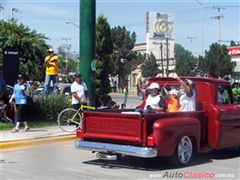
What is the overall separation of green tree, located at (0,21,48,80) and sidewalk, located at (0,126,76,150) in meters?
19.0

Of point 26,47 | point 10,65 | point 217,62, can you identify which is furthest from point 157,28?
point 10,65

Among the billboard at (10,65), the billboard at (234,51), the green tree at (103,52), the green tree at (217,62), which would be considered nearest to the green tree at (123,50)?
the green tree at (217,62)

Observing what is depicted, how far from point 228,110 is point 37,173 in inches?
165

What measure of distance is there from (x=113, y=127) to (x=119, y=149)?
452 millimetres

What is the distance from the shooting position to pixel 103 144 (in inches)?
368

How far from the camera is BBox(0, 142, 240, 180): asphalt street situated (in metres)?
8.48

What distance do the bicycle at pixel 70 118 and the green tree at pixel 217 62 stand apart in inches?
2089

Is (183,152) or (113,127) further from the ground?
(113,127)

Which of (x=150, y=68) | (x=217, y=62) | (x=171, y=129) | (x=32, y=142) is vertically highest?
(x=217, y=62)

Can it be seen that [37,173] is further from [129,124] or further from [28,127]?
[28,127]

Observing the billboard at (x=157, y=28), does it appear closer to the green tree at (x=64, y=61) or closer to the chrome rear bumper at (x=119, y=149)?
the green tree at (x=64, y=61)

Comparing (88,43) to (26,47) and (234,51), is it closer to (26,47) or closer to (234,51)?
(26,47)

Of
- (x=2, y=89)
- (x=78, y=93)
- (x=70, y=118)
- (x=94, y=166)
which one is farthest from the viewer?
(x=2, y=89)

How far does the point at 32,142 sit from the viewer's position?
12281 millimetres
